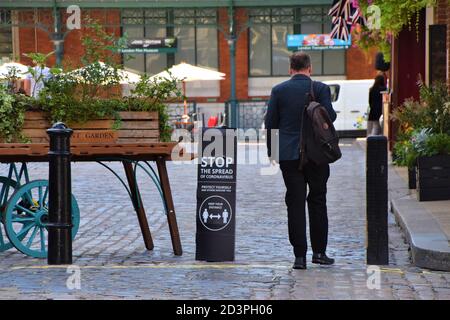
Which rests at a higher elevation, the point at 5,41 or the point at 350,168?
the point at 5,41

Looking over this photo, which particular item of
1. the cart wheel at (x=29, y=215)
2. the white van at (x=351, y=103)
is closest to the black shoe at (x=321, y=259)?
the cart wheel at (x=29, y=215)

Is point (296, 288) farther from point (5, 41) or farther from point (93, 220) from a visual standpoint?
point (5, 41)

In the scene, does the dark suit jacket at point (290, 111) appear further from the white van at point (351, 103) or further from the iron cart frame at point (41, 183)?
the white van at point (351, 103)

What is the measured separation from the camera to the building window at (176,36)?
41.4 m

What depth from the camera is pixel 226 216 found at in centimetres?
909

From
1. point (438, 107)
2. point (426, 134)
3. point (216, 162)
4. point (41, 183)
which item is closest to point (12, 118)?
point (41, 183)

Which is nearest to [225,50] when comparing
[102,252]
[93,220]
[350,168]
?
[350,168]

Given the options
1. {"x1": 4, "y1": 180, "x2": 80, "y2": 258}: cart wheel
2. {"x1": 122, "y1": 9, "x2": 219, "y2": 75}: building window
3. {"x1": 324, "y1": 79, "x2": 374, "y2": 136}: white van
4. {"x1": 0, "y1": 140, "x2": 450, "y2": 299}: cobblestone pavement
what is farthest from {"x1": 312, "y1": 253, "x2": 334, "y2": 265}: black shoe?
{"x1": 122, "y1": 9, "x2": 219, "y2": 75}: building window

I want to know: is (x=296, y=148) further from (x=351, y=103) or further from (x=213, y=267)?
(x=351, y=103)

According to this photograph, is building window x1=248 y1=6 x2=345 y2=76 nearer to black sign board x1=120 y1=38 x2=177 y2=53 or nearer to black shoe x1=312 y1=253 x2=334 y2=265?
black sign board x1=120 y1=38 x2=177 y2=53

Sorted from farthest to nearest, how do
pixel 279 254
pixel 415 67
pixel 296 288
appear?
pixel 415 67 < pixel 279 254 < pixel 296 288

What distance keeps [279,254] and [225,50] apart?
32312 millimetres

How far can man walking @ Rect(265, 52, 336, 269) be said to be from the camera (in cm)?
876

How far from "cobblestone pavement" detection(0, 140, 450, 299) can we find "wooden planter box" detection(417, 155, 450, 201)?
892 millimetres
